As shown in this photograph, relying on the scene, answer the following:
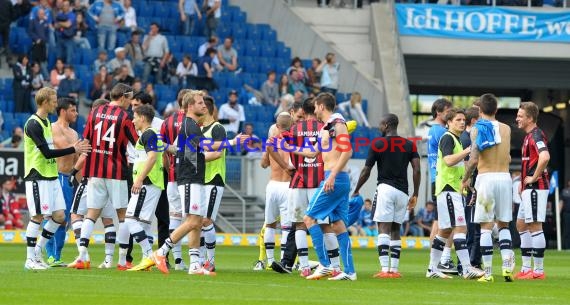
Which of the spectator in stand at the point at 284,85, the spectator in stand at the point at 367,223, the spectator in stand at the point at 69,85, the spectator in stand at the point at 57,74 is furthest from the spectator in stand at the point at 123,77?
the spectator in stand at the point at 367,223

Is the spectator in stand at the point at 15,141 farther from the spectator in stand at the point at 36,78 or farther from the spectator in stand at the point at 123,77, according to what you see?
the spectator in stand at the point at 123,77

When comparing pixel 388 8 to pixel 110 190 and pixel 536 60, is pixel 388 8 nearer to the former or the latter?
pixel 536 60

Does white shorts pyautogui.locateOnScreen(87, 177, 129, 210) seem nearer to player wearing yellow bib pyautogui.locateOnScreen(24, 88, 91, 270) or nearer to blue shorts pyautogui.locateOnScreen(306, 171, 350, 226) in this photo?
player wearing yellow bib pyautogui.locateOnScreen(24, 88, 91, 270)

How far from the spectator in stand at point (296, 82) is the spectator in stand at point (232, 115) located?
2.49 meters

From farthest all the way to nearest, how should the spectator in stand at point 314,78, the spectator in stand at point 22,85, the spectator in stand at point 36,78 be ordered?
the spectator in stand at point 314,78 < the spectator in stand at point 36,78 < the spectator in stand at point 22,85

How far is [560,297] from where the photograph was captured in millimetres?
14016

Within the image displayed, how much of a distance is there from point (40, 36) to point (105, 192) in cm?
1499

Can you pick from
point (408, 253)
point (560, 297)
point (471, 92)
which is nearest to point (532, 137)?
point (560, 297)

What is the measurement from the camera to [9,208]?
27.9m

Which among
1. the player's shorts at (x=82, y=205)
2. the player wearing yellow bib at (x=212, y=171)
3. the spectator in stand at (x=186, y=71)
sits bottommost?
the player's shorts at (x=82, y=205)

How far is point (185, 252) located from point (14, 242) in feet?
19.2

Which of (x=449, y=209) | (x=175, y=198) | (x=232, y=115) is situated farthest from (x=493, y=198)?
(x=232, y=115)

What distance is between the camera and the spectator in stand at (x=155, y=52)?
3272cm

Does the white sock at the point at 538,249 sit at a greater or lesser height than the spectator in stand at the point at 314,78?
lesser
